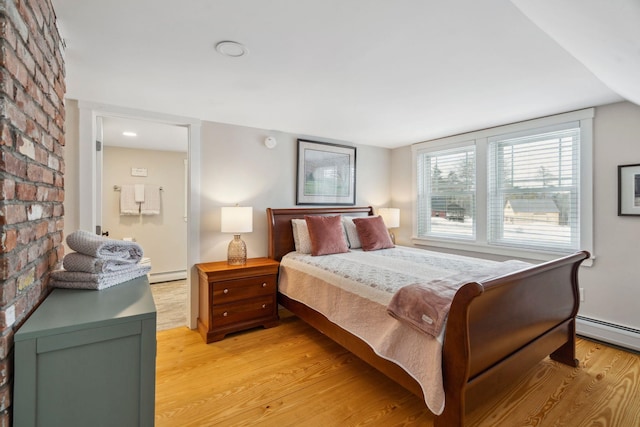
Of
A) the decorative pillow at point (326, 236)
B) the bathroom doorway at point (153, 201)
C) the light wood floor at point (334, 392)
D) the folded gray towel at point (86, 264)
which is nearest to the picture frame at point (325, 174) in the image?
the decorative pillow at point (326, 236)

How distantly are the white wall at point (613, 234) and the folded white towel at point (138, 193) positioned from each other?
5627 mm

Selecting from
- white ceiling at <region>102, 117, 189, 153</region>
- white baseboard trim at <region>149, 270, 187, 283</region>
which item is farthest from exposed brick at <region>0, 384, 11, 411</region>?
white baseboard trim at <region>149, 270, 187, 283</region>

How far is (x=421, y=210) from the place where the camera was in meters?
4.39

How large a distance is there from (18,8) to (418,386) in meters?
2.35

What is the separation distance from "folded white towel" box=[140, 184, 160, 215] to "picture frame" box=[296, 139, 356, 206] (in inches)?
99.7

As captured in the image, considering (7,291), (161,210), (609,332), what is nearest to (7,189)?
(7,291)

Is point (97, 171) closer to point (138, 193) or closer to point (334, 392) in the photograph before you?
point (138, 193)

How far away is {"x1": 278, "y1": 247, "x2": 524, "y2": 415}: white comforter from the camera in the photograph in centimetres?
159

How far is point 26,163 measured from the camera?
108 centimetres

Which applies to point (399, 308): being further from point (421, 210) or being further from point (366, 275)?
point (421, 210)

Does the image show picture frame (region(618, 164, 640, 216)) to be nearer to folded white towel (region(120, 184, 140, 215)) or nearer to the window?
the window

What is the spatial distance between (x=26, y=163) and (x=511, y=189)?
13.1 feet

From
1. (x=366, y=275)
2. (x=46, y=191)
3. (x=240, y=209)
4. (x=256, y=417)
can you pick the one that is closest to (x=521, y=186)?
(x=366, y=275)

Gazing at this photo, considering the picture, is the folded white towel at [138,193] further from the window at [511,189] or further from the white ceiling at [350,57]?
the window at [511,189]
